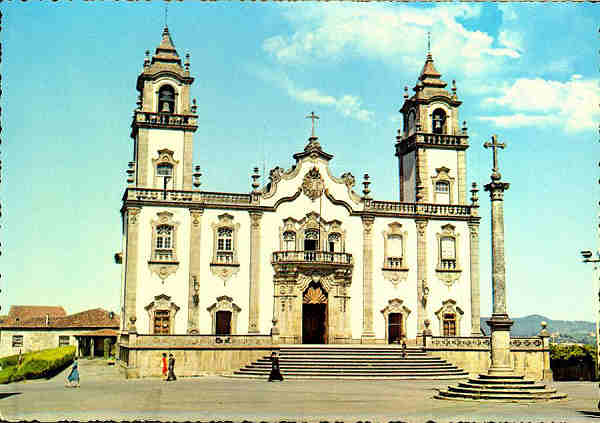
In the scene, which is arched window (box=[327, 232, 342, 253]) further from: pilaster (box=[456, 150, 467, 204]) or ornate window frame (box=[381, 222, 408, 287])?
pilaster (box=[456, 150, 467, 204])

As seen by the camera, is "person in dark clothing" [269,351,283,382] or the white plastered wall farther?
the white plastered wall

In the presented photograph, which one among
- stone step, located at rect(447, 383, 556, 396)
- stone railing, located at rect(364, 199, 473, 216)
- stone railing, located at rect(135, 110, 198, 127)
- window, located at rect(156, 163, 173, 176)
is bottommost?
stone step, located at rect(447, 383, 556, 396)

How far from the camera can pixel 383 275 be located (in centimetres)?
4222

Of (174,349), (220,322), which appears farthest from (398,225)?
(174,349)

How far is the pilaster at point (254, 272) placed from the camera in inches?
1586

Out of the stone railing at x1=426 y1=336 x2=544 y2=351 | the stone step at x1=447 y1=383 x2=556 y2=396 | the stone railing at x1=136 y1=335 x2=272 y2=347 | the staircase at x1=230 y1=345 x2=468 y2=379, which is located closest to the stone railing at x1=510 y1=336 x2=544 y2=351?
the stone railing at x1=426 y1=336 x2=544 y2=351

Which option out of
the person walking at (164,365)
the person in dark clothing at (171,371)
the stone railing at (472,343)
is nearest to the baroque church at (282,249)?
the stone railing at (472,343)

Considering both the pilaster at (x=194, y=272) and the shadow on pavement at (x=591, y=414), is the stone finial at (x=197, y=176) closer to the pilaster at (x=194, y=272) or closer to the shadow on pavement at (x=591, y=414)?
the pilaster at (x=194, y=272)

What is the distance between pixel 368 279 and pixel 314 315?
132 inches

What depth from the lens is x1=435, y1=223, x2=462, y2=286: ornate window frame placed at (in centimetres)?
4294

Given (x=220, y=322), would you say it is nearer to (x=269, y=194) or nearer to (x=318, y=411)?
(x=269, y=194)

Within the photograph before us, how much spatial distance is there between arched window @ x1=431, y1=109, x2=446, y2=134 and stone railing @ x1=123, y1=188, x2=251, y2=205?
11.7 metres

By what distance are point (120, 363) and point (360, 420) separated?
2209 centimetres

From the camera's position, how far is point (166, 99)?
41.6 meters
